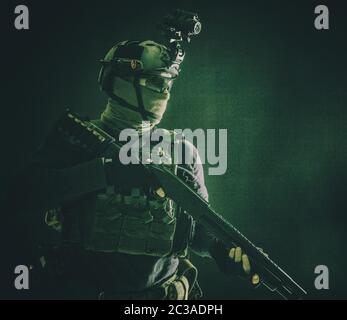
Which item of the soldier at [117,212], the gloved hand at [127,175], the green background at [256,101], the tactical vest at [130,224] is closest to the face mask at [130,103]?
the soldier at [117,212]

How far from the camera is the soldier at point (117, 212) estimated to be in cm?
219

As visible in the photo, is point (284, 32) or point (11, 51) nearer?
point (11, 51)

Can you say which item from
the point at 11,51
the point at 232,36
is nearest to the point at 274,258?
the point at 232,36

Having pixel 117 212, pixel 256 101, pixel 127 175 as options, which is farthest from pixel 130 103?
pixel 256 101

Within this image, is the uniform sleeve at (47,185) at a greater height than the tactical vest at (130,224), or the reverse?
the uniform sleeve at (47,185)

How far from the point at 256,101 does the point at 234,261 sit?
103 cm

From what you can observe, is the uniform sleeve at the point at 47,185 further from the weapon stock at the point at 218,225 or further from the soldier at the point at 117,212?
the weapon stock at the point at 218,225

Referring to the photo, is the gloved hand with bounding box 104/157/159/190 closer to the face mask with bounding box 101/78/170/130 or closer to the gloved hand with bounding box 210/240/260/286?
the face mask with bounding box 101/78/170/130

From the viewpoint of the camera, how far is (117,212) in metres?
2.24

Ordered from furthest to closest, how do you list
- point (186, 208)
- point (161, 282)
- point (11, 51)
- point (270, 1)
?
point (270, 1) → point (11, 51) → point (161, 282) → point (186, 208)

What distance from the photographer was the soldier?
2.19 m

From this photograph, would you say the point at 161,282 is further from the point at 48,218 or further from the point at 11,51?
the point at 11,51

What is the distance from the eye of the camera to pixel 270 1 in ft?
9.88
